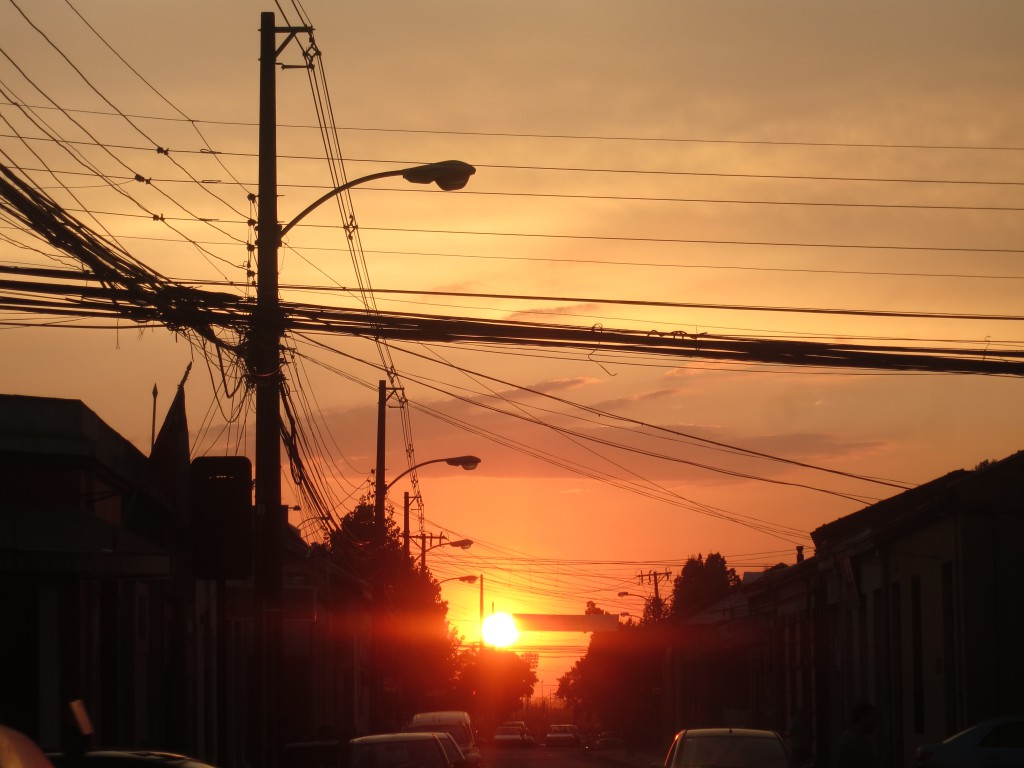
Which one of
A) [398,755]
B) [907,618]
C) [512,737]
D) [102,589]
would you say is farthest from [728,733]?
[512,737]

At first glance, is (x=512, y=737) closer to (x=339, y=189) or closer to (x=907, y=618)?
(x=907, y=618)

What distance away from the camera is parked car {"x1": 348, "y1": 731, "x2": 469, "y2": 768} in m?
17.0

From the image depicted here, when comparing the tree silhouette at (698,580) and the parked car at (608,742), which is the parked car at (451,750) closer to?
the parked car at (608,742)

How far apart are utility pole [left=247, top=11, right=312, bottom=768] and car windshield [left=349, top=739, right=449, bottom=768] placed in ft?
5.58

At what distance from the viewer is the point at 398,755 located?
57.0ft

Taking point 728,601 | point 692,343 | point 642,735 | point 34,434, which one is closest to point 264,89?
point 34,434

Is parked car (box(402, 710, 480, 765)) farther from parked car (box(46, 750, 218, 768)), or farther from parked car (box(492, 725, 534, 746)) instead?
parked car (box(492, 725, 534, 746))

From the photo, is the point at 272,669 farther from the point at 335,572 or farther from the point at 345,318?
the point at 335,572

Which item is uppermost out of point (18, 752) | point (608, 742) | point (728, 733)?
point (18, 752)

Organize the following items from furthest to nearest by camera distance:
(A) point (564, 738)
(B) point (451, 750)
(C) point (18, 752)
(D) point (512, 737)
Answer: (A) point (564, 738)
(D) point (512, 737)
(B) point (451, 750)
(C) point (18, 752)

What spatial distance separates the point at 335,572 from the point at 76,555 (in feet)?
101

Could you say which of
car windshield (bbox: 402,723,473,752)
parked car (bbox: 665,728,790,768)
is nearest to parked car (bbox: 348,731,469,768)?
parked car (bbox: 665,728,790,768)

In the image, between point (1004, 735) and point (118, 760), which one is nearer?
point (118, 760)

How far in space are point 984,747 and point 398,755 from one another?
850cm
